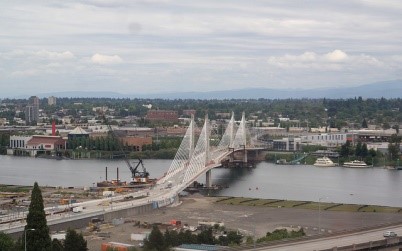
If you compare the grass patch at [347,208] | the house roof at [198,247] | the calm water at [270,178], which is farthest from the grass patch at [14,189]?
the house roof at [198,247]

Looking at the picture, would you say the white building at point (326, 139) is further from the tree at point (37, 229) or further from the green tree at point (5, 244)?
the tree at point (37, 229)

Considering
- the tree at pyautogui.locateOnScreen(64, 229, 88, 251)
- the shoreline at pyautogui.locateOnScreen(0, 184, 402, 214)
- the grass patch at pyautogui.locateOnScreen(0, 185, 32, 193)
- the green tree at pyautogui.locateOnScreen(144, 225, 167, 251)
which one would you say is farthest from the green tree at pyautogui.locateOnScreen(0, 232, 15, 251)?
the grass patch at pyautogui.locateOnScreen(0, 185, 32, 193)

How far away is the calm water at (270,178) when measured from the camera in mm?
16188

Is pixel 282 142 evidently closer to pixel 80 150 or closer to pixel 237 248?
pixel 80 150

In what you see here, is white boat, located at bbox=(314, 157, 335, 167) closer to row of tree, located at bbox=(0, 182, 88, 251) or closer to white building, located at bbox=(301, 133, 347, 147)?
white building, located at bbox=(301, 133, 347, 147)

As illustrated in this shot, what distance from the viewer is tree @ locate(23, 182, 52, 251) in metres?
8.03

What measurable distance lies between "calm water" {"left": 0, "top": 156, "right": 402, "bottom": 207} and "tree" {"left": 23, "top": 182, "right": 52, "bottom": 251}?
7.95 m

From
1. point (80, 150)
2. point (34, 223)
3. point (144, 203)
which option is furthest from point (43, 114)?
point (34, 223)

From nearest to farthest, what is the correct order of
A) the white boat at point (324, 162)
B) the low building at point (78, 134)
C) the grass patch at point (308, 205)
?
the grass patch at point (308, 205) → the white boat at point (324, 162) → the low building at point (78, 134)

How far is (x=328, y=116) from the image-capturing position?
148 ft

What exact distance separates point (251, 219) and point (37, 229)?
206 inches

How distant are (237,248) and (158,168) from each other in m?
15.0

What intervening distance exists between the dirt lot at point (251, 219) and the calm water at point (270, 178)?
180 centimetres

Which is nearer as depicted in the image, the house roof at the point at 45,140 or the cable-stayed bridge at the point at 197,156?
the cable-stayed bridge at the point at 197,156
